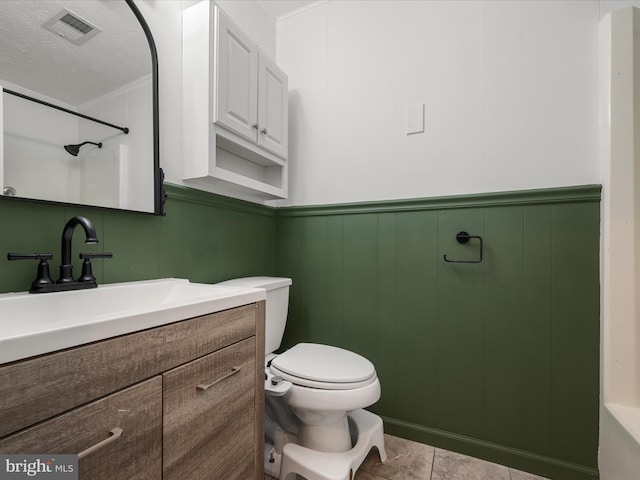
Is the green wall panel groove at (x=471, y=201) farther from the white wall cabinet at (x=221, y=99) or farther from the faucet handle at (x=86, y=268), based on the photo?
the faucet handle at (x=86, y=268)

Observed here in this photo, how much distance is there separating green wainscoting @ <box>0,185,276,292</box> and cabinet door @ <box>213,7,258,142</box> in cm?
36

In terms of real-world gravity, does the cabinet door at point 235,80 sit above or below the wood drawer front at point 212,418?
above

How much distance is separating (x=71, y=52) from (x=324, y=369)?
1415 millimetres

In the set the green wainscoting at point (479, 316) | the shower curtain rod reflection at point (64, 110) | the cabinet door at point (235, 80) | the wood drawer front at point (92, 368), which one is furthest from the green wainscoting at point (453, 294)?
the wood drawer front at point (92, 368)

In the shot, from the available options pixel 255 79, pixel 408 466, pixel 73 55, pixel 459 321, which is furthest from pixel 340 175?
pixel 408 466

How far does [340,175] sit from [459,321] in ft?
3.25

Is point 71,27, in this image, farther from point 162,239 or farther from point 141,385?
point 141,385

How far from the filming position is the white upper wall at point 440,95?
127 centimetres

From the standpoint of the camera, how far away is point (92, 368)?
0.55 meters

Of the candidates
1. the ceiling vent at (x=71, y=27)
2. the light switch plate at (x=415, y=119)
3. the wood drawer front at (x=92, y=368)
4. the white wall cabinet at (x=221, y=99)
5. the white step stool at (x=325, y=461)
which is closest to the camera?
the wood drawer front at (x=92, y=368)

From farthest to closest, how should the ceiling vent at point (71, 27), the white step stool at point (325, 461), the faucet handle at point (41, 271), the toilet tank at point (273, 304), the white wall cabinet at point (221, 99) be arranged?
the toilet tank at point (273, 304)
the white wall cabinet at point (221, 99)
the white step stool at point (325, 461)
the ceiling vent at point (71, 27)
the faucet handle at point (41, 271)

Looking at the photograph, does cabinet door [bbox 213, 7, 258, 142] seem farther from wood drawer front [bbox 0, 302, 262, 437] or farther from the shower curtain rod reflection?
wood drawer front [bbox 0, 302, 262, 437]

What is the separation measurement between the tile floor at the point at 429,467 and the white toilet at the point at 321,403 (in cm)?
6

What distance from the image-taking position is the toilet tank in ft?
4.63
